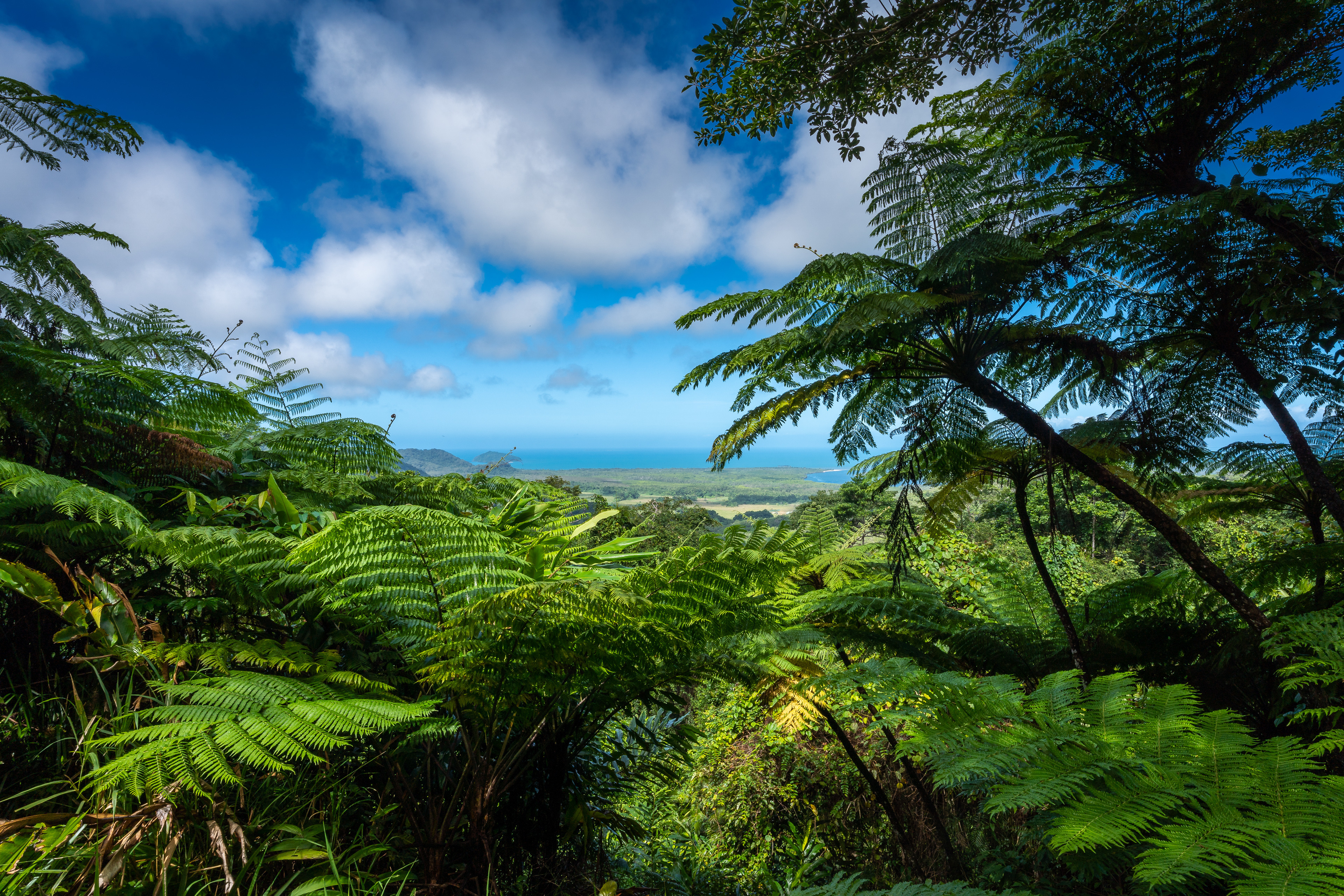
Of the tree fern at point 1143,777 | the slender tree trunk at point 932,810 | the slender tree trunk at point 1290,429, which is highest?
the slender tree trunk at point 1290,429

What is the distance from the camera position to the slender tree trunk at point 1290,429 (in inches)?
78.8

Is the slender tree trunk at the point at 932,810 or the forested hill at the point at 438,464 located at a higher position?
the forested hill at the point at 438,464

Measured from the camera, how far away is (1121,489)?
1952 millimetres

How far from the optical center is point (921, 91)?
2.38 meters

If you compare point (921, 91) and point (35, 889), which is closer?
point (35, 889)

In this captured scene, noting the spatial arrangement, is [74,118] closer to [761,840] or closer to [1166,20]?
[1166,20]

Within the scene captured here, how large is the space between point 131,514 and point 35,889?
0.88 meters

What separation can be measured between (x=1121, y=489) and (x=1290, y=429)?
988mm

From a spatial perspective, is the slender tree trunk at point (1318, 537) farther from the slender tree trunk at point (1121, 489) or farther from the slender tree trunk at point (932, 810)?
the slender tree trunk at point (932, 810)

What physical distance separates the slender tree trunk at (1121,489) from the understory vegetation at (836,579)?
0.06ft

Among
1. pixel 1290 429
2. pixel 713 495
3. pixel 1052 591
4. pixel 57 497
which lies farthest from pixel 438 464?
pixel 713 495

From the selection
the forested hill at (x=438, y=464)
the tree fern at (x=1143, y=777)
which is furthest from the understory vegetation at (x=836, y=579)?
the forested hill at (x=438, y=464)

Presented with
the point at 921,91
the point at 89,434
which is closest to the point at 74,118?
the point at 89,434

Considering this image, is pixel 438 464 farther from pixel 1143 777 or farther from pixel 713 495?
pixel 713 495
